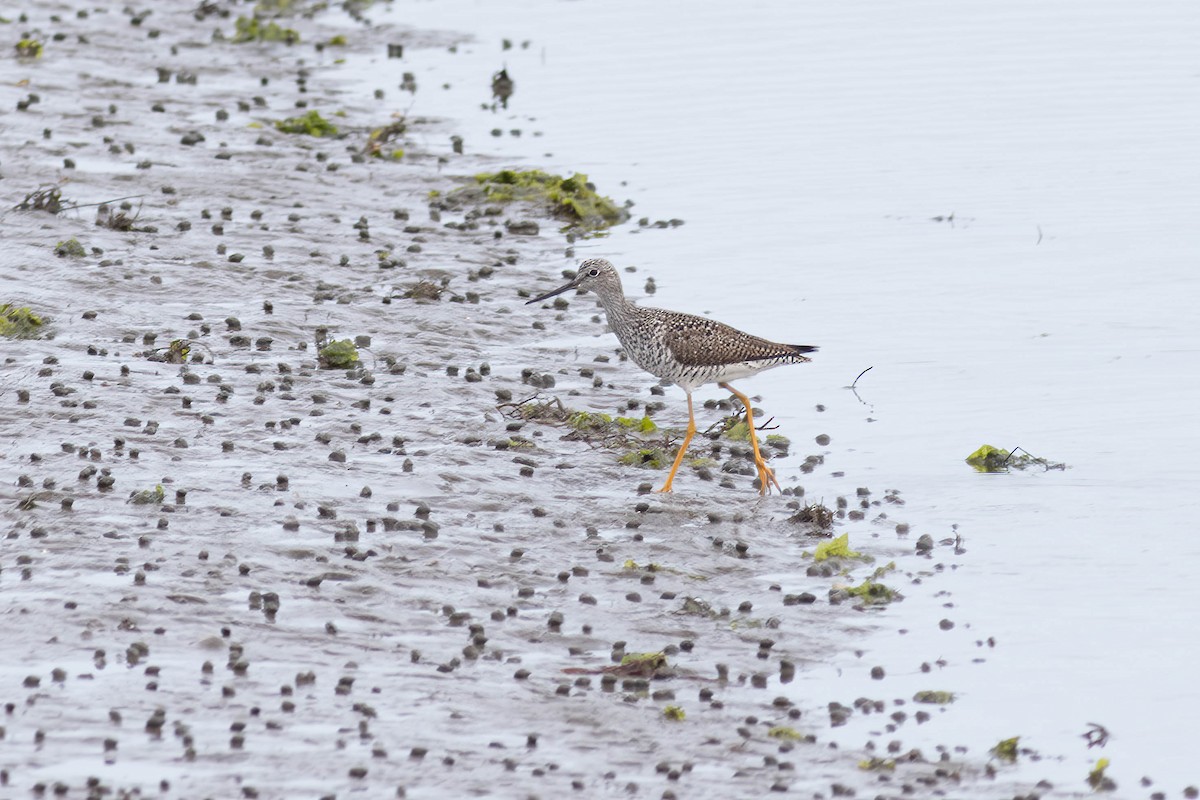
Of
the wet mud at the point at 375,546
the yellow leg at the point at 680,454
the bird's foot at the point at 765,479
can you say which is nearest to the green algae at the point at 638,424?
the wet mud at the point at 375,546

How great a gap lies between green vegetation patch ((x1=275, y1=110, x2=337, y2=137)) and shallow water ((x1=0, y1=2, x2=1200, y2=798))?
1.86 ft

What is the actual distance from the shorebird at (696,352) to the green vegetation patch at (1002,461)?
74.0 inches

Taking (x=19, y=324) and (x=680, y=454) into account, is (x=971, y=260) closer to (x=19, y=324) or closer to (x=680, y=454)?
(x=680, y=454)

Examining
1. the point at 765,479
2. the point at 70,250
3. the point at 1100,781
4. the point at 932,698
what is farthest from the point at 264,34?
the point at 1100,781

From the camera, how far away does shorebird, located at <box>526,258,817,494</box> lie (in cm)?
1577

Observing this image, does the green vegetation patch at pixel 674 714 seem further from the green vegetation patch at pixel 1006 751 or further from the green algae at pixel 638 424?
the green algae at pixel 638 424

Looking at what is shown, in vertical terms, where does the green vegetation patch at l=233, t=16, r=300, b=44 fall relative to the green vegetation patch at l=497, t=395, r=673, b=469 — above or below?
above

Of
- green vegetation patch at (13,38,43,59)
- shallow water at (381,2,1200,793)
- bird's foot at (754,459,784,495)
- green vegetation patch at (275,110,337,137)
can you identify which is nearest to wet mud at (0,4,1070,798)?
bird's foot at (754,459,784,495)

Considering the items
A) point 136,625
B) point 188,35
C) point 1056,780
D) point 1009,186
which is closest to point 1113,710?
point 1056,780

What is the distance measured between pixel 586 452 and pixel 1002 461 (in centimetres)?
388

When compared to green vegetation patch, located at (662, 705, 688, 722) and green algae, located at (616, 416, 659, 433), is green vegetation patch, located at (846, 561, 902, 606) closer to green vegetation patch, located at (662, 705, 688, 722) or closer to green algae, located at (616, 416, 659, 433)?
green vegetation patch, located at (662, 705, 688, 722)

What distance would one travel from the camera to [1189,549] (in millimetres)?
14414

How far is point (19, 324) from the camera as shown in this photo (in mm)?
18312

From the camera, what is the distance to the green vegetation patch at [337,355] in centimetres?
1814
